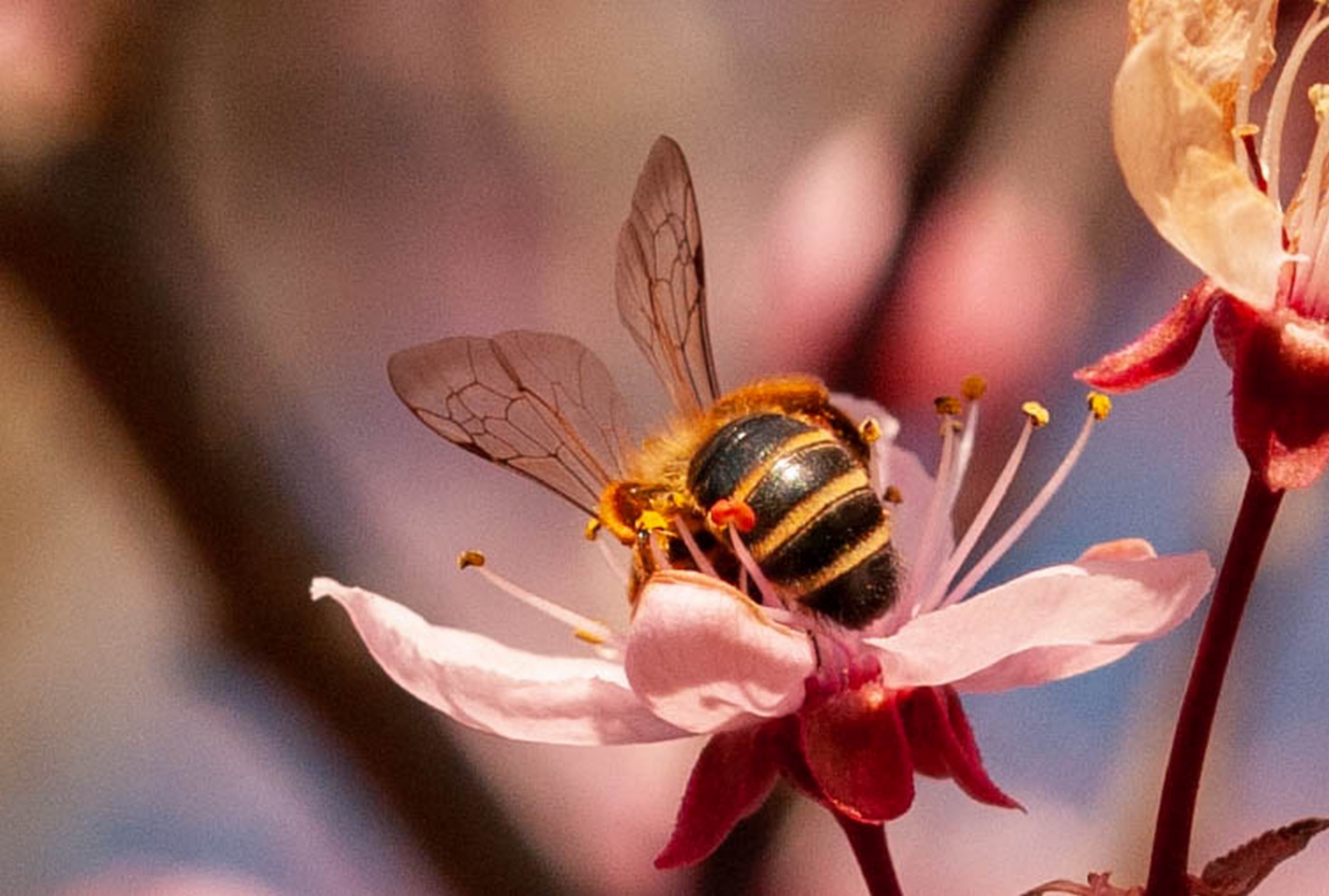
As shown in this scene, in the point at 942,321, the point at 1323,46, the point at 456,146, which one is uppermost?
the point at 456,146

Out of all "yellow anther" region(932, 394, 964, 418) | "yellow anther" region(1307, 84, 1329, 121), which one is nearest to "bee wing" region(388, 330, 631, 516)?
"yellow anther" region(932, 394, 964, 418)

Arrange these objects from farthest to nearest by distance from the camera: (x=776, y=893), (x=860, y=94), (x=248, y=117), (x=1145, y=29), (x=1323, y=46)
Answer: (x=860, y=94) → (x=248, y=117) → (x=776, y=893) → (x=1323, y=46) → (x=1145, y=29)

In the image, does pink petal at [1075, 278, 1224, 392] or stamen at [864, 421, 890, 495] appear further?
stamen at [864, 421, 890, 495]

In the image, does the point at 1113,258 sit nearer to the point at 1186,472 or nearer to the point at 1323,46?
the point at 1186,472

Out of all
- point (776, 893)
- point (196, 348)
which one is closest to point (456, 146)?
point (196, 348)

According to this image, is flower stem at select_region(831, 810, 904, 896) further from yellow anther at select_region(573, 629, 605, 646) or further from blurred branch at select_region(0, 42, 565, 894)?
blurred branch at select_region(0, 42, 565, 894)

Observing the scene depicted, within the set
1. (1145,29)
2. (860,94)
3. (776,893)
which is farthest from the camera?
(860,94)

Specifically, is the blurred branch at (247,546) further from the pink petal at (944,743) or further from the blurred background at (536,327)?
the pink petal at (944,743)
